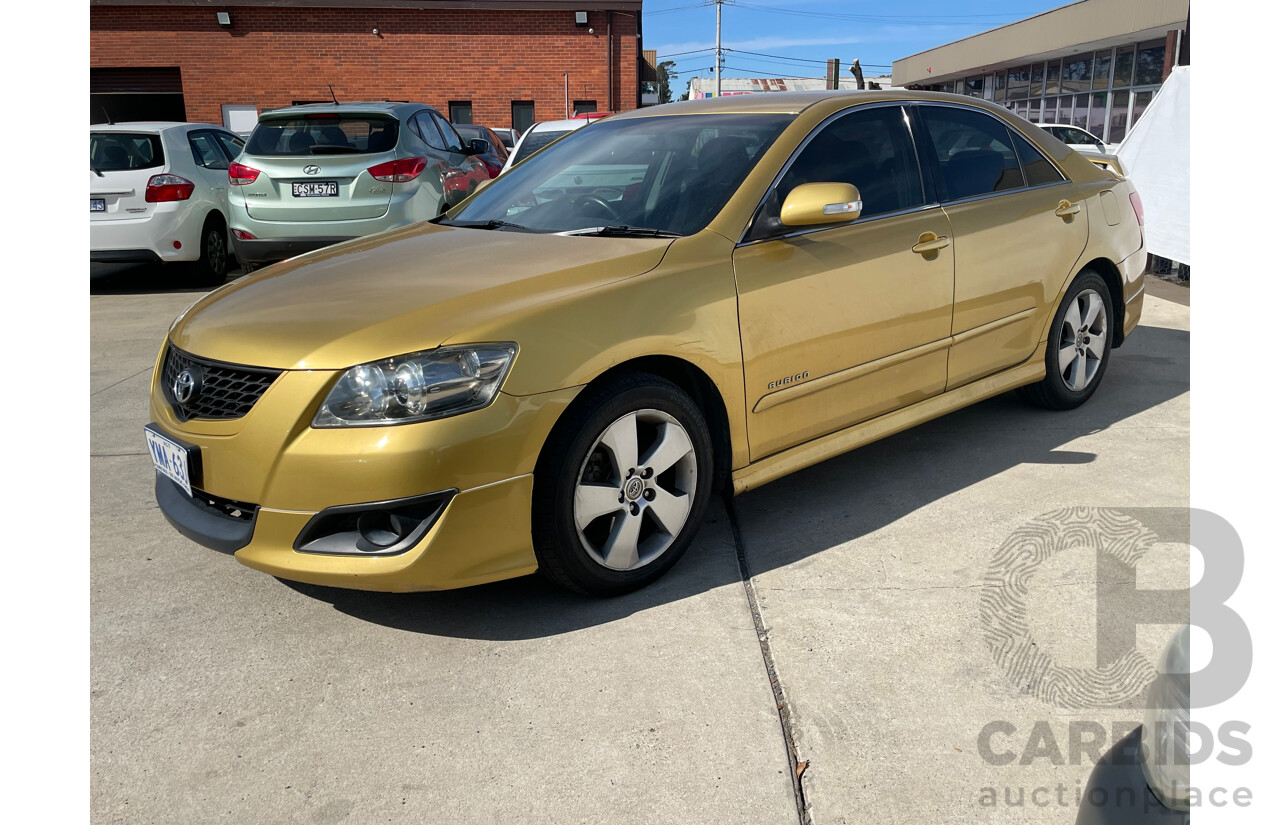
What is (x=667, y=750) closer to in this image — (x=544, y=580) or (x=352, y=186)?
(x=544, y=580)

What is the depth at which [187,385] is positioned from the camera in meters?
3.02

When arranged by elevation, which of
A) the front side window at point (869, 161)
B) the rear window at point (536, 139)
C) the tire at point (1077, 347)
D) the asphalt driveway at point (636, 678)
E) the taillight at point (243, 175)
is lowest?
the asphalt driveway at point (636, 678)

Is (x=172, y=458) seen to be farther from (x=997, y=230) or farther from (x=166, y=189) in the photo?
(x=166, y=189)

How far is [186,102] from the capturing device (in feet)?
82.2

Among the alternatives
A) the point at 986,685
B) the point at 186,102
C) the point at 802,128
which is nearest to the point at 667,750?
the point at 986,685

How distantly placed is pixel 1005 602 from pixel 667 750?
1.31 metres

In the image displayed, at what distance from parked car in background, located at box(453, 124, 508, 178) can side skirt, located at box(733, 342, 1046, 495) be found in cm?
775

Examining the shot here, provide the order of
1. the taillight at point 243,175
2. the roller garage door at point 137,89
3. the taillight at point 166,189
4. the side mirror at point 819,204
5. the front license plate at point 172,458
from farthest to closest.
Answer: the roller garage door at point 137,89 < the taillight at point 166,189 < the taillight at point 243,175 < the side mirror at point 819,204 < the front license plate at point 172,458

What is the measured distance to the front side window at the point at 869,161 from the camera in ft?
12.2

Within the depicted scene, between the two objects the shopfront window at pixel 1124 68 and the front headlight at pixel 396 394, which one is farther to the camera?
Answer: the shopfront window at pixel 1124 68

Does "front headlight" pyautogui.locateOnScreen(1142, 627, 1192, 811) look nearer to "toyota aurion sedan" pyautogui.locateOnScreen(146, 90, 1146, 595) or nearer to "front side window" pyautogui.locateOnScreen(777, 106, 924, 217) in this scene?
"toyota aurion sedan" pyautogui.locateOnScreen(146, 90, 1146, 595)

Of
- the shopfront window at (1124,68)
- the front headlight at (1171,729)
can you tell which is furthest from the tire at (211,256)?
the shopfront window at (1124,68)

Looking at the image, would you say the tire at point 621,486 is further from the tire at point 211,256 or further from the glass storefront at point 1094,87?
the glass storefront at point 1094,87

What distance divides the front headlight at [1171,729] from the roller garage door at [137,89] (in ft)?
92.1
